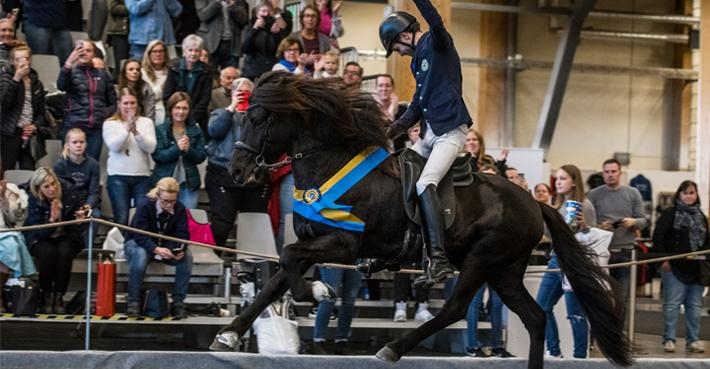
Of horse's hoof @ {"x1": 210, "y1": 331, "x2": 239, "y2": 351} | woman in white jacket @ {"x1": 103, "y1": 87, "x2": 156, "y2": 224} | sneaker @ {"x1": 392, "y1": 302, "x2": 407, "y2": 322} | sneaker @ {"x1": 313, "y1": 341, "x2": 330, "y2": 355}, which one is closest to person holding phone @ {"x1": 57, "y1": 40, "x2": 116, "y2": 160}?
woman in white jacket @ {"x1": 103, "y1": 87, "x2": 156, "y2": 224}

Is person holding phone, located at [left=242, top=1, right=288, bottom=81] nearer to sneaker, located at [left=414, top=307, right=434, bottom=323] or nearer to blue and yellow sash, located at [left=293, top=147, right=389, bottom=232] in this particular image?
sneaker, located at [left=414, top=307, right=434, bottom=323]

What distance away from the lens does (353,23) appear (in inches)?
765

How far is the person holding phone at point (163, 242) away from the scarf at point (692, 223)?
4.44 metres

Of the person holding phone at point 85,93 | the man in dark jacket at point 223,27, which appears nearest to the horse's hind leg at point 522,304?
the person holding phone at point 85,93

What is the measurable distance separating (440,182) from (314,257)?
88cm

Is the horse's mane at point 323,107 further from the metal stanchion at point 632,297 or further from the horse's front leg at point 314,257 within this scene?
the metal stanchion at point 632,297

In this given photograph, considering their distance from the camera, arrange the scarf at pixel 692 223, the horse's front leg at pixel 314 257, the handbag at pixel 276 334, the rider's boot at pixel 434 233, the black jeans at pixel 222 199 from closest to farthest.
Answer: the horse's front leg at pixel 314 257 → the rider's boot at pixel 434 233 → the handbag at pixel 276 334 → the black jeans at pixel 222 199 → the scarf at pixel 692 223

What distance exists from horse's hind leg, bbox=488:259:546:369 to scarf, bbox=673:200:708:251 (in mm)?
3937

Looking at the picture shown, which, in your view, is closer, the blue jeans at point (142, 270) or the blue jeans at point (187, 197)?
the blue jeans at point (142, 270)

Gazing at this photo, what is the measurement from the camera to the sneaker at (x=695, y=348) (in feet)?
32.1

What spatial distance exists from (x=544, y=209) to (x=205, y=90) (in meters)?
3.94

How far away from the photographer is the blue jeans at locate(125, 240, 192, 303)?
324 inches

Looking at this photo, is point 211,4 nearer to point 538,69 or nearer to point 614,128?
point 538,69

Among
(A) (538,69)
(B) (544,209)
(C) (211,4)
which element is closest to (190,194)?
(C) (211,4)
